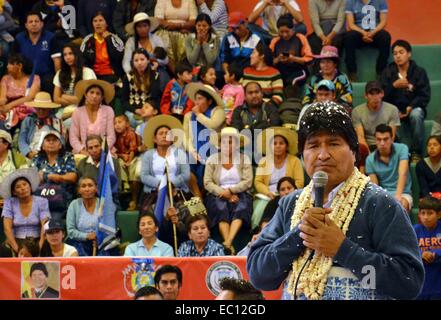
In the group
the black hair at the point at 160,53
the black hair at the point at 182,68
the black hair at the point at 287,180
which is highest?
the black hair at the point at 160,53

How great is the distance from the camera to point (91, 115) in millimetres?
10438

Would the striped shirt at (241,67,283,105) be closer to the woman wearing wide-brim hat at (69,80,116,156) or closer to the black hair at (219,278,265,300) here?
the woman wearing wide-brim hat at (69,80,116,156)

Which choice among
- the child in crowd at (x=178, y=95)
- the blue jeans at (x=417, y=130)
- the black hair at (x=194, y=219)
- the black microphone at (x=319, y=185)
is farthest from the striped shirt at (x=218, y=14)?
the black microphone at (x=319, y=185)

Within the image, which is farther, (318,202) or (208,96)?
(208,96)

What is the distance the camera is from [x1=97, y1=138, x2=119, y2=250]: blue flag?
906 centimetres

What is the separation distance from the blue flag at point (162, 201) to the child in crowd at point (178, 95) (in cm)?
125

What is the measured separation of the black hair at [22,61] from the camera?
11141 millimetres

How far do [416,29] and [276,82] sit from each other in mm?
2494

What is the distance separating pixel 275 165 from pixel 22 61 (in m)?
3.14

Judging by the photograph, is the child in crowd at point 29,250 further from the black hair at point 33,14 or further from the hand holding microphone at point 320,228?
the hand holding microphone at point 320,228

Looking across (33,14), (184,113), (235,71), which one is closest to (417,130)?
(235,71)

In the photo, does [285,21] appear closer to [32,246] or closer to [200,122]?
[200,122]

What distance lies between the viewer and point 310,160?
3.53m
